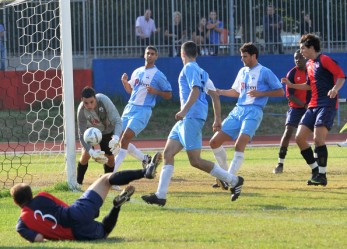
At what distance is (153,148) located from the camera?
24188 mm

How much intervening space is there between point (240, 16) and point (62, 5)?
1649cm

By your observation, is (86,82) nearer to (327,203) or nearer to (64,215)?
(327,203)

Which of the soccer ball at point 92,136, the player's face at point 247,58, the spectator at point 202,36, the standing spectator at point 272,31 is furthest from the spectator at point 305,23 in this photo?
the soccer ball at point 92,136

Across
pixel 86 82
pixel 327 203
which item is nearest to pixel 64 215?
pixel 327 203

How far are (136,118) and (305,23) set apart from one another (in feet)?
52.8

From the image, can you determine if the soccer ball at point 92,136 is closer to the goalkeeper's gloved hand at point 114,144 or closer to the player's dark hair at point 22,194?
the goalkeeper's gloved hand at point 114,144

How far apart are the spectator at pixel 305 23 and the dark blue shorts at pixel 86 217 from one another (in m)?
21.7

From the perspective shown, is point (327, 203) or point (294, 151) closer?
point (327, 203)

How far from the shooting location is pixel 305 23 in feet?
101

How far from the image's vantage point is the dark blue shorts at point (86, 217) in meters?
9.47

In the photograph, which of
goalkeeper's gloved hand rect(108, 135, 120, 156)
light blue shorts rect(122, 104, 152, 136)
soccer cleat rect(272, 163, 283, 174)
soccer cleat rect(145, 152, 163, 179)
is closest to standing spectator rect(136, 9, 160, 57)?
soccer cleat rect(272, 163, 283, 174)

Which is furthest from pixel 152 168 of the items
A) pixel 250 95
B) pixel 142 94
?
pixel 142 94

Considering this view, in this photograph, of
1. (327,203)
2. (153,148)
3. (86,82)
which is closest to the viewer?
(327,203)

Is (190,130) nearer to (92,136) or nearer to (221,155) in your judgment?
(92,136)
